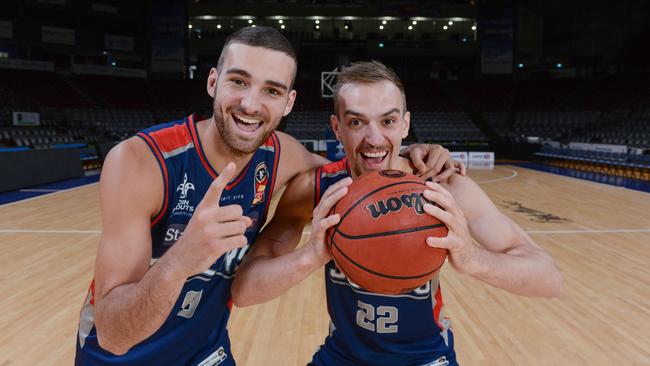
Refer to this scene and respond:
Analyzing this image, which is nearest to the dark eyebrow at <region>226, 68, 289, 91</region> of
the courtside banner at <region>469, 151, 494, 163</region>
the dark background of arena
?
the courtside banner at <region>469, 151, 494, 163</region>

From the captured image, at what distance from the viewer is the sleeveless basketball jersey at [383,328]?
1.66m

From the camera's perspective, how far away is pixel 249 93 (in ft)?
5.05

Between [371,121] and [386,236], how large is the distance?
663 millimetres

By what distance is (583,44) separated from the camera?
76.9 feet

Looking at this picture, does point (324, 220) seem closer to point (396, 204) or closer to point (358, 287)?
point (396, 204)

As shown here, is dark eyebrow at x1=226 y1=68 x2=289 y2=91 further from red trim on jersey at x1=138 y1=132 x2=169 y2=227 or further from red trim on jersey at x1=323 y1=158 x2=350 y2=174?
red trim on jersey at x1=323 y1=158 x2=350 y2=174

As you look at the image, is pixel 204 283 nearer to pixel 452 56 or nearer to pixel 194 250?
pixel 194 250

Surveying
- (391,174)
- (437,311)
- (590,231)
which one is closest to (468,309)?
(437,311)

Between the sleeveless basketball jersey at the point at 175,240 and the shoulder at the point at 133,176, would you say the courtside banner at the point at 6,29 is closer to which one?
the sleeveless basketball jersey at the point at 175,240

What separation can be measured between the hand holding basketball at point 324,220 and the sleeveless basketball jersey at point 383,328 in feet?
1.52

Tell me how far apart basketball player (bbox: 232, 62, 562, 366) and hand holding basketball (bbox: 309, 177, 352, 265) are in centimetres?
10

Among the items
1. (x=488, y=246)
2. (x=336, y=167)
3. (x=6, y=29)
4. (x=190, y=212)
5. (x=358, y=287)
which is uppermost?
(x=6, y=29)

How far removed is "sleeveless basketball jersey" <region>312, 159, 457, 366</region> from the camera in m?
1.66

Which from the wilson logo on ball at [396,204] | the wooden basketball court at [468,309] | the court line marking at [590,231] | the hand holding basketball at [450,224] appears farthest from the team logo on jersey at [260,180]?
the court line marking at [590,231]
